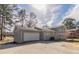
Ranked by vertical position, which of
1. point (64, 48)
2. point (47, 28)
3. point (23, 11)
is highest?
point (23, 11)

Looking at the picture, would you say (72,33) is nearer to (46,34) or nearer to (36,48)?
(46,34)

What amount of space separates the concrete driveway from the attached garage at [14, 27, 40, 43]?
0.27ft

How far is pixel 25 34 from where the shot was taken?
367 cm

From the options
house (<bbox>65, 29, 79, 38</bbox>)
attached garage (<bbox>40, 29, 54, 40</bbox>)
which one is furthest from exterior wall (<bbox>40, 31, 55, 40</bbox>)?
house (<bbox>65, 29, 79, 38</bbox>)

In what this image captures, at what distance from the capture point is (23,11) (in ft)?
12.0

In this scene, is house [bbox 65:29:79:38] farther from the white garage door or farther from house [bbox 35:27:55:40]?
the white garage door

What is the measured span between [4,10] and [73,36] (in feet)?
3.51

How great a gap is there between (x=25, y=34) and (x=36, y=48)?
10.3 inches

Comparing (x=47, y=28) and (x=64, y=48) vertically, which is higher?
(x=47, y=28)

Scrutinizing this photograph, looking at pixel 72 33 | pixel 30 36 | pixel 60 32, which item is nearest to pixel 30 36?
pixel 30 36

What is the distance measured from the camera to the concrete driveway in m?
3.59
